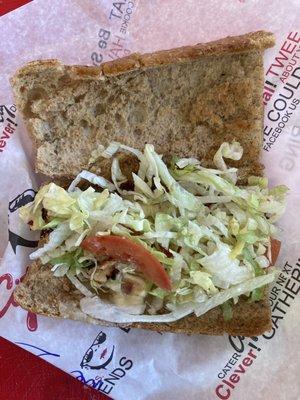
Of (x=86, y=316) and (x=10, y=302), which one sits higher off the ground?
(x=86, y=316)

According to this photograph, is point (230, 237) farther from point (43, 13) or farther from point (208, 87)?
point (43, 13)

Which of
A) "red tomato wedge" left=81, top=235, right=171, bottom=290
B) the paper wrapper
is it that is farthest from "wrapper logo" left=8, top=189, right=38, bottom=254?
"red tomato wedge" left=81, top=235, right=171, bottom=290

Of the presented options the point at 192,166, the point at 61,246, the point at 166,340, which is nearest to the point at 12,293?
the point at 61,246

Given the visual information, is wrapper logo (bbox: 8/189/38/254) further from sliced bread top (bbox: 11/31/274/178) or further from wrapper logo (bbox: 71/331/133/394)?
wrapper logo (bbox: 71/331/133/394)

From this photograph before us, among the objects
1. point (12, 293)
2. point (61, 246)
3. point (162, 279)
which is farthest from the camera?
point (12, 293)

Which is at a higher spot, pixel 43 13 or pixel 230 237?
pixel 43 13

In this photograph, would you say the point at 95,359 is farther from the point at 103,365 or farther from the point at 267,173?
the point at 267,173

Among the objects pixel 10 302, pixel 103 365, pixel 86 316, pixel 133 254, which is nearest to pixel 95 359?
pixel 103 365
